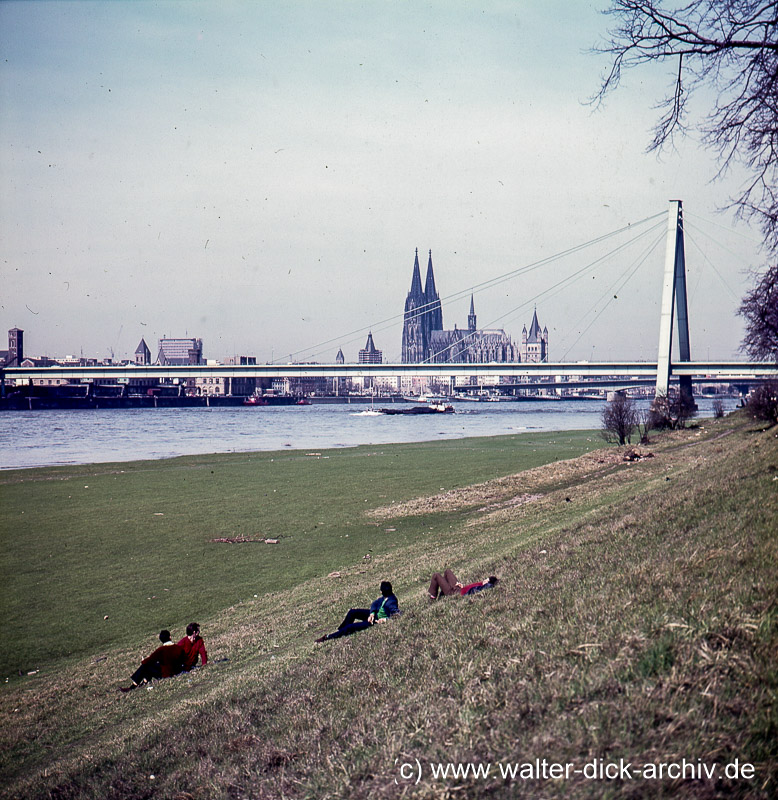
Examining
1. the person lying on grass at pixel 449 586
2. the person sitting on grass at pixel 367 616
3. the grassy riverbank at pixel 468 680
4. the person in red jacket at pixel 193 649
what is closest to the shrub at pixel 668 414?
the grassy riverbank at pixel 468 680

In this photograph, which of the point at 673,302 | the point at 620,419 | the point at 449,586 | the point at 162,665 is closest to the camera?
the point at 162,665

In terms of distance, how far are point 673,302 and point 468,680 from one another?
6102 cm

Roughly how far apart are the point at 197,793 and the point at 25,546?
45.8 feet

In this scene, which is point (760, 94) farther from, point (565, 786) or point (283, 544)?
point (283, 544)

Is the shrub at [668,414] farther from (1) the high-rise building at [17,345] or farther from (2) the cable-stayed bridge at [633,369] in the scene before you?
(1) the high-rise building at [17,345]

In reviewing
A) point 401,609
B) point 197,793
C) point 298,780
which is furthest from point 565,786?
point 401,609

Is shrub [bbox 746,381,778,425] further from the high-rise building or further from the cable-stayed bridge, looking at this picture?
the high-rise building

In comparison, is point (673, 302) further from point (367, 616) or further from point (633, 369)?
point (367, 616)

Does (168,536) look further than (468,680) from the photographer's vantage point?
Yes

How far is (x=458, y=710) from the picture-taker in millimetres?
4215

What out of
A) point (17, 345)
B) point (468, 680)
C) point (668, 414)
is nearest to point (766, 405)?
point (668, 414)

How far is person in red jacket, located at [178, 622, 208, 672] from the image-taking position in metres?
8.21

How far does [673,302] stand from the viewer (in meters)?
59.9

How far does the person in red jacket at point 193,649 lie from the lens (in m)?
8.21
